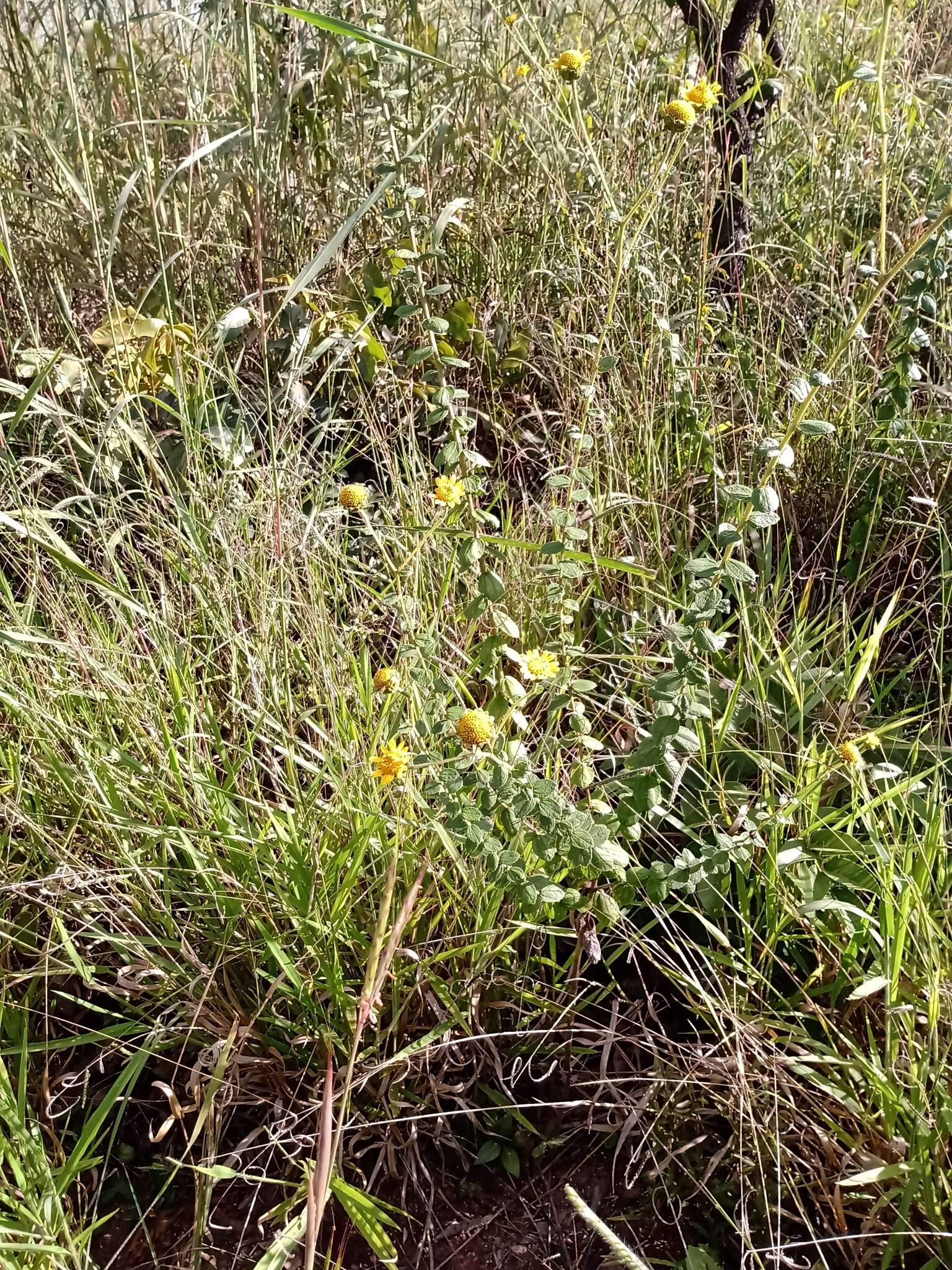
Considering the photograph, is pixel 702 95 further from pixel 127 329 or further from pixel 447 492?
pixel 127 329

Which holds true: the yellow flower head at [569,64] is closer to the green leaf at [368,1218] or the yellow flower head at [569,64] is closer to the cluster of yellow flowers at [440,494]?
the cluster of yellow flowers at [440,494]

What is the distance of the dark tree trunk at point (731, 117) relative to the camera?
2.01 m

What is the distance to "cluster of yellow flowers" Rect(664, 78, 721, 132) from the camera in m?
1.36

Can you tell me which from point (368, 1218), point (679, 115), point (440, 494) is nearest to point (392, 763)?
point (440, 494)

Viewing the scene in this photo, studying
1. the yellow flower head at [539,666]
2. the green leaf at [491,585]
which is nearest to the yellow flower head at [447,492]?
the green leaf at [491,585]

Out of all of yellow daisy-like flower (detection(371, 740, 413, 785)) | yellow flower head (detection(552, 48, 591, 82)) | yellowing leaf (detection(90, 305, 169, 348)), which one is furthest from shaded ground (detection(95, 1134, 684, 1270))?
yellow flower head (detection(552, 48, 591, 82))

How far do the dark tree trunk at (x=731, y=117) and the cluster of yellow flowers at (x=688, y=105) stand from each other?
485 mm

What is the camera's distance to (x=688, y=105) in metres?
1.40

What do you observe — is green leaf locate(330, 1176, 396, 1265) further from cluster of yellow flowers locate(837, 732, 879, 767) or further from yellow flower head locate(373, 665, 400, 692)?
cluster of yellow flowers locate(837, 732, 879, 767)

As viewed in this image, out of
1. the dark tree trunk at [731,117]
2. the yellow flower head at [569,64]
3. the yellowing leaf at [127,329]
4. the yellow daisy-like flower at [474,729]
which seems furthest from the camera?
the dark tree trunk at [731,117]

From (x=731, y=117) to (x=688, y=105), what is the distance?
2.72 feet

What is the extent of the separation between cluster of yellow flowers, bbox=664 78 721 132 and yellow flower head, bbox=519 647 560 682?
2.52 feet

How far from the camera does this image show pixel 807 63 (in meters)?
2.63

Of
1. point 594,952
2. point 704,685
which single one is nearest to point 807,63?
point 704,685
